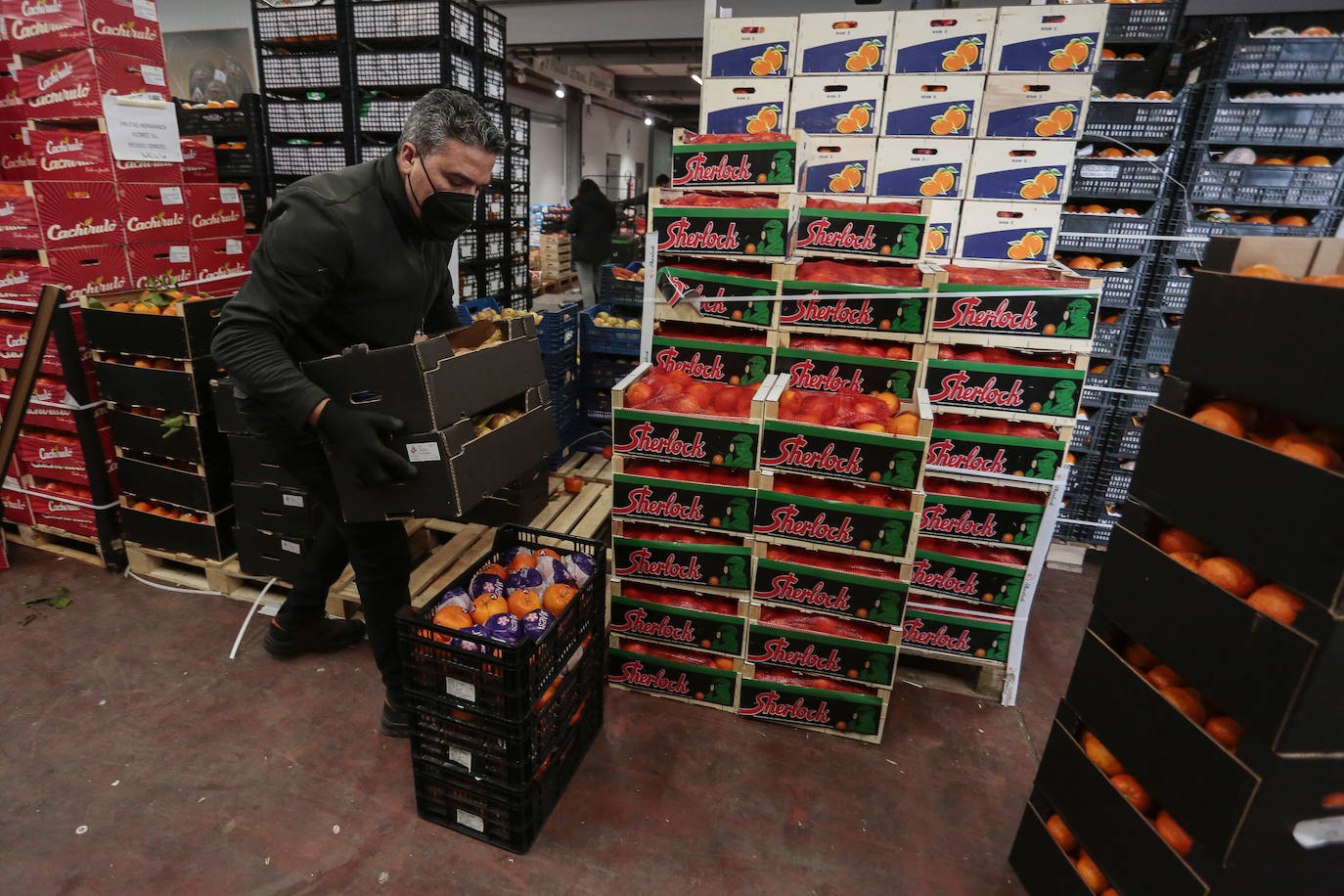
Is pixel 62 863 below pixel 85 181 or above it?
below

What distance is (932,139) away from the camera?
12.1 ft

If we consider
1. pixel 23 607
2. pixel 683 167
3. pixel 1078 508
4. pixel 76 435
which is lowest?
pixel 23 607

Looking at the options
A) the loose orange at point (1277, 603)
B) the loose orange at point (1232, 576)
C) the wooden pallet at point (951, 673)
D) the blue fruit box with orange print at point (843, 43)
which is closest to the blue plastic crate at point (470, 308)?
the blue fruit box with orange print at point (843, 43)

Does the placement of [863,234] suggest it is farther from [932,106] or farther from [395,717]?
[395,717]

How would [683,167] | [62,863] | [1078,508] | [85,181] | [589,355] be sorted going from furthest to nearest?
1. [589,355]
2. [1078,508]
3. [85,181]
4. [683,167]
5. [62,863]

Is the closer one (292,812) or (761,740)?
(292,812)

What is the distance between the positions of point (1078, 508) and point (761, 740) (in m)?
3.05

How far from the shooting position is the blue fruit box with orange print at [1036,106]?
11.4 feet

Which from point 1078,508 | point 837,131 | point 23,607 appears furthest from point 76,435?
point 1078,508

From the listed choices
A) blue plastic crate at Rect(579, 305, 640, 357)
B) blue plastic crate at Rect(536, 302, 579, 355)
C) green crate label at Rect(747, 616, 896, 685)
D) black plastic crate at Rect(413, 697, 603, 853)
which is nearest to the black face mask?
black plastic crate at Rect(413, 697, 603, 853)

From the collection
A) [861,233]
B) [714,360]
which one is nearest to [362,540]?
[714,360]

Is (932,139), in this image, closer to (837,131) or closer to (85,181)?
(837,131)

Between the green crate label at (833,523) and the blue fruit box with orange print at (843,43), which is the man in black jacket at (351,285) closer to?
the green crate label at (833,523)

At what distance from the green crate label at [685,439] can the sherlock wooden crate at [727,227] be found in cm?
85
